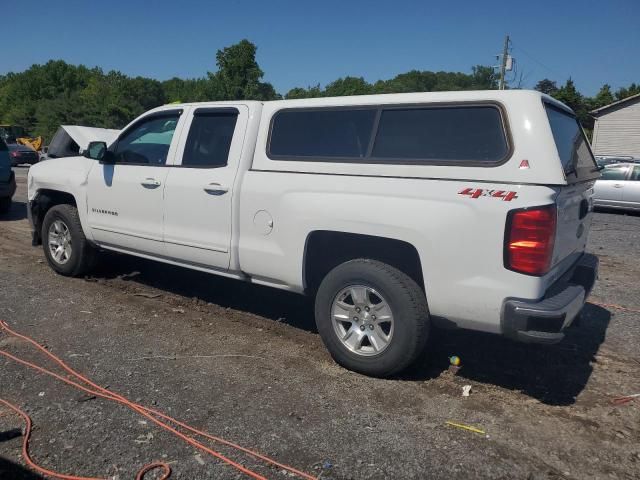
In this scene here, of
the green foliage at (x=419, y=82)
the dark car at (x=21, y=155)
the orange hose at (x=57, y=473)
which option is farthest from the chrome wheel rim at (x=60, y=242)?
the green foliage at (x=419, y=82)

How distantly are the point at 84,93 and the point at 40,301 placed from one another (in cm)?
6875

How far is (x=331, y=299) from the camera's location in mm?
3980

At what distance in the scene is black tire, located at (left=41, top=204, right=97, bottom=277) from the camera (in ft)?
19.3

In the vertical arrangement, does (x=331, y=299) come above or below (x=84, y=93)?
below

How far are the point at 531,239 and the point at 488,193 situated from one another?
0.38 m

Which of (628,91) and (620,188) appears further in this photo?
(628,91)

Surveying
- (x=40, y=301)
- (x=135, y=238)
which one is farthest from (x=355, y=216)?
(x=40, y=301)

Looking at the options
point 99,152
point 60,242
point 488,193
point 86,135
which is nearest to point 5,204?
point 86,135

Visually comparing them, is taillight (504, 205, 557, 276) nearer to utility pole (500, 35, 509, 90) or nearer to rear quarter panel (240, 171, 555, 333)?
rear quarter panel (240, 171, 555, 333)

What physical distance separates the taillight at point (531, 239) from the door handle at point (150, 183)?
327cm

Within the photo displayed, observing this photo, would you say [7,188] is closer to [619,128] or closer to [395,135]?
[395,135]

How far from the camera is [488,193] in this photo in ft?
10.8

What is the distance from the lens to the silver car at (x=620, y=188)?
47.3ft

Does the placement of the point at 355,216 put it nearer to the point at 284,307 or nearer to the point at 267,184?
the point at 267,184
